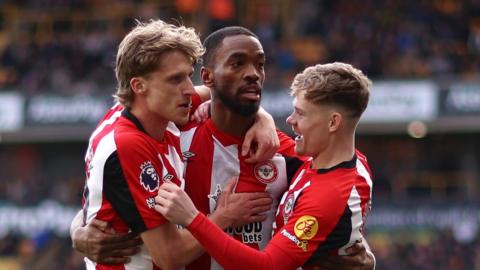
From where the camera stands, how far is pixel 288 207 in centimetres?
635

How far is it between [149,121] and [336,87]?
1.03 m

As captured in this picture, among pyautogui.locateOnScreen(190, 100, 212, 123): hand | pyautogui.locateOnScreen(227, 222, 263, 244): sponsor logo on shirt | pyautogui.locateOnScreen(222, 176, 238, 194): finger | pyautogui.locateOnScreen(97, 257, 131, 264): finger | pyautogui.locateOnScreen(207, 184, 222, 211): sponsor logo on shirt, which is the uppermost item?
pyautogui.locateOnScreen(190, 100, 212, 123): hand

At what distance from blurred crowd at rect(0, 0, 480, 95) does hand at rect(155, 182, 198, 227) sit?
1585 centimetres

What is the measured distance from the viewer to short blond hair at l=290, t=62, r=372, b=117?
20.4 feet

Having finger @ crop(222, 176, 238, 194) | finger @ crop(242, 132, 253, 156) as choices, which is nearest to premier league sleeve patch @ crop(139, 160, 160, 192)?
finger @ crop(222, 176, 238, 194)

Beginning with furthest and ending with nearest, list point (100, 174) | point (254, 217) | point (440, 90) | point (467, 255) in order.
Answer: point (440, 90), point (467, 255), point (254, 217), point (100, 174)

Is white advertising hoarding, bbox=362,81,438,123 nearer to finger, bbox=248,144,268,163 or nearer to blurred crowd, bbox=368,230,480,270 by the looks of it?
blurred crowd, bbox=368,230,480,270

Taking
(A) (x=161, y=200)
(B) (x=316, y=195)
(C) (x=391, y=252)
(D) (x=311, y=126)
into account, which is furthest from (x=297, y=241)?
(C) (x=391, y=252)

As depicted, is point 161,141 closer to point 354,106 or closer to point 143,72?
point 143,72

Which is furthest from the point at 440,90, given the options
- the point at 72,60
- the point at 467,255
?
the point at 72,60

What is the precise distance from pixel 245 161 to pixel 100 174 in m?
1.06

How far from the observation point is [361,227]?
20.7 feet

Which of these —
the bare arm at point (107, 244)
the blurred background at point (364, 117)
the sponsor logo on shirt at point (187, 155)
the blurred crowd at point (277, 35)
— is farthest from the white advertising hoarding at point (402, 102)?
the bare arm at point (107, 244)

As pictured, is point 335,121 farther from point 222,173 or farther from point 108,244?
point 108,244
